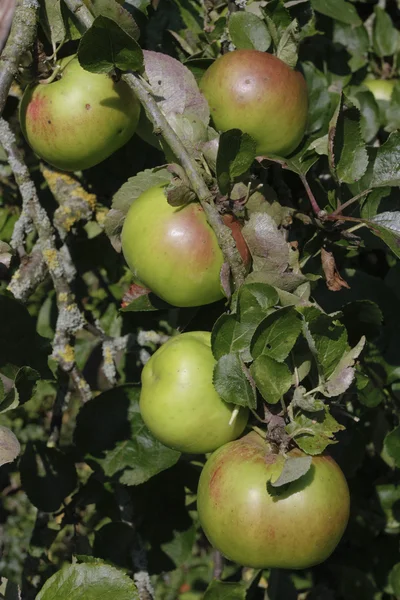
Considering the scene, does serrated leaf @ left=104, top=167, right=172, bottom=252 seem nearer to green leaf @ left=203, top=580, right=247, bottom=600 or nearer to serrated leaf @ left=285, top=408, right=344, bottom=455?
serrated leaf @ left=285, top=408, right=344, bottom=455

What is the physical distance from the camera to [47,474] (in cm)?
103

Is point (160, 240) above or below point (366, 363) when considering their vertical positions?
above

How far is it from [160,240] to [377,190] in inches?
11.6

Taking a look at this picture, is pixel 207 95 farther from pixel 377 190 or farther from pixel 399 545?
pixel 399 545

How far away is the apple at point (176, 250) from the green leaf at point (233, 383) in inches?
4.2

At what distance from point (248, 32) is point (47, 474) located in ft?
2.38

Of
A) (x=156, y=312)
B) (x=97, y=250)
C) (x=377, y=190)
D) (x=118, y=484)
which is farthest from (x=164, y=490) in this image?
(x=377, y=190)

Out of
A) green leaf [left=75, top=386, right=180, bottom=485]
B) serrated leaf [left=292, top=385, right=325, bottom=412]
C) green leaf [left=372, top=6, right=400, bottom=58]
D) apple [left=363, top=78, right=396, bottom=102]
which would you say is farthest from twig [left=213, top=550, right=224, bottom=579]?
green leaf [left=372, top=6, right=400, bottom=58]

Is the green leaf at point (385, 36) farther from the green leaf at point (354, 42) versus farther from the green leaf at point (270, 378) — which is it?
the green leaf at point (270, 378)

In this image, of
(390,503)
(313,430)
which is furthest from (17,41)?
(390,503)

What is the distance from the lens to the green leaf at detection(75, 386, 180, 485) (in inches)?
36.8

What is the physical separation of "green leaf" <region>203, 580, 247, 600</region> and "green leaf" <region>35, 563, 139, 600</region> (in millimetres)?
309

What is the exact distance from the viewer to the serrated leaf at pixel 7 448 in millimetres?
638

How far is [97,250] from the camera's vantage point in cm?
122
